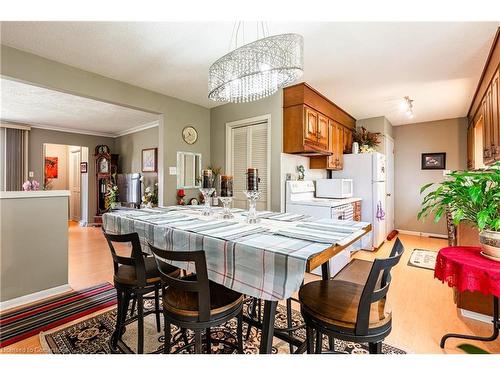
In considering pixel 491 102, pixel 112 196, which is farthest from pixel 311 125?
pixel 112 196

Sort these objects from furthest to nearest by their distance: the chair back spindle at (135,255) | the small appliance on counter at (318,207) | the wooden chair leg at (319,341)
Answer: the small appliance on counter at (318,207) → the chair back spindle at (135,255) → the wooden chair leg at (319,341)

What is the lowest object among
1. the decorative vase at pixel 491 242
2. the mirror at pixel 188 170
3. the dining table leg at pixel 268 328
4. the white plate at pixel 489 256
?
the dining table leg at pixel 268 328

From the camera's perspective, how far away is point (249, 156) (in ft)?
12.8

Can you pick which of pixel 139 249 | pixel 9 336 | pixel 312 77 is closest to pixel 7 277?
pixel 9 336

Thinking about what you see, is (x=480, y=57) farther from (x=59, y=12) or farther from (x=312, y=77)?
(x=59, y=12)

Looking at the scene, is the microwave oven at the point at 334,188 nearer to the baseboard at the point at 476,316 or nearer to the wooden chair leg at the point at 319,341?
the baseboard at the point at 476,316

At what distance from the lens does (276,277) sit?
1.02m

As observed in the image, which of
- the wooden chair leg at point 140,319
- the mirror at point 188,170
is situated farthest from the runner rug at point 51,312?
the mirror at point 188,170

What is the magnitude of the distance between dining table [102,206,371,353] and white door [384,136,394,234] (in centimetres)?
410

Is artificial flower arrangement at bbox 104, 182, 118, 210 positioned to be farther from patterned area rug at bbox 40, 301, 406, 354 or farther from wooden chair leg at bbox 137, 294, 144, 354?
wooden chair leg at bbox 137, 294, 144, 354

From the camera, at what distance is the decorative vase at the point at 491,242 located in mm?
1644

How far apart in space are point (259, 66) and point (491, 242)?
6.36 ft

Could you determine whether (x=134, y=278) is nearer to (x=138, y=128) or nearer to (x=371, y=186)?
(x=371, y=186)

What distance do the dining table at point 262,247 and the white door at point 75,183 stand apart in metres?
6.93
